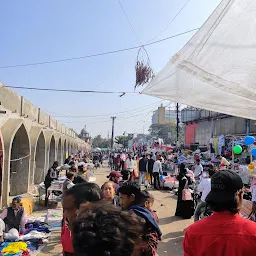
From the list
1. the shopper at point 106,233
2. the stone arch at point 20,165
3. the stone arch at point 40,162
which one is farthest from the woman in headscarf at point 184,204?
the stone arch at point 40,162

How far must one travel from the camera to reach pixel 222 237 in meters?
1.62

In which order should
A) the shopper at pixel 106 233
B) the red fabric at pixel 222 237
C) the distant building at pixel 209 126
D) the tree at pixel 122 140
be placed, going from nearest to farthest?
the shopper at pixel 106 233, the red fabric at pixel 222 237, the distant building at pixel 209 126, the tree at pixel 122 140

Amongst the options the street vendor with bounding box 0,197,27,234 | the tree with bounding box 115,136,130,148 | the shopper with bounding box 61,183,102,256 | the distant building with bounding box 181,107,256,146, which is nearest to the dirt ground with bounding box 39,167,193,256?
the street vendor with bounding box 0,197,27,234

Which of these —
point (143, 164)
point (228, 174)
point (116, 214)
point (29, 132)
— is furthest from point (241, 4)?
point (143, 164)

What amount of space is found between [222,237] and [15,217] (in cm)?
545

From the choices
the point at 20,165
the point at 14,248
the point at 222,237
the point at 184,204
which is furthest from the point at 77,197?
the point at 20,165

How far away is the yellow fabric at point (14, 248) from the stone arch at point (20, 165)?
5336mm

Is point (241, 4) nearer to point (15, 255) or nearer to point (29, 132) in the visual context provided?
point (15, 255)

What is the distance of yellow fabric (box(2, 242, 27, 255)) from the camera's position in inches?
194

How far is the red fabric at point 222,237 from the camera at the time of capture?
1.57m

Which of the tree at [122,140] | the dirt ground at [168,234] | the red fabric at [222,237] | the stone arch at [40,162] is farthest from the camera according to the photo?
the tree at [122,140]

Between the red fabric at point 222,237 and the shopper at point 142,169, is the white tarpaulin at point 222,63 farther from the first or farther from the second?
the shopper at point 142,169

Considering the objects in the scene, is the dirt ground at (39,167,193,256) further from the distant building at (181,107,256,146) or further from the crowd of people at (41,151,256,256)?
the distant building at (181,107,256,146)

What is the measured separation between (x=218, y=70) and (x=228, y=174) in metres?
0.77
